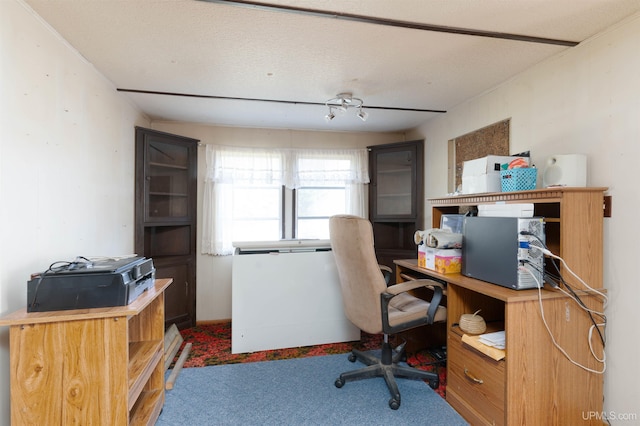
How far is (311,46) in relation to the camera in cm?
172

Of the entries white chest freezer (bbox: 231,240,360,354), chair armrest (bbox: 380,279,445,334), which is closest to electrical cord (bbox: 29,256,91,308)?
white chest freezer (bbox: 231,240,360,354)

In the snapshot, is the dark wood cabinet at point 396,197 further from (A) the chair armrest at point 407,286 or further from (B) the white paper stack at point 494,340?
(B) the white paper stack at point 494,340

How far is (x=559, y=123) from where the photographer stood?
180 centimetres

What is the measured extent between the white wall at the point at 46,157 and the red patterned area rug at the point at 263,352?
117 centimetres

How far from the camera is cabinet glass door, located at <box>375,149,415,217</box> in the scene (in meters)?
3.31

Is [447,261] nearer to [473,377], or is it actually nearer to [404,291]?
Result: [404,291]

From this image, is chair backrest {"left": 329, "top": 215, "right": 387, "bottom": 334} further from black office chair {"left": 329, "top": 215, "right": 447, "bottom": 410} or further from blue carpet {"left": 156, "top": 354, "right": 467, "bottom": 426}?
blue carpet {"left": 156, "top": 354, "right": 467, "bottom": 426}

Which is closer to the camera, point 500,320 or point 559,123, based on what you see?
point 559,123

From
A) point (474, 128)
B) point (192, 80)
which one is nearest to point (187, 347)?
point (192, 80)

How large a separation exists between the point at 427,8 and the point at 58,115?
2.07 metres

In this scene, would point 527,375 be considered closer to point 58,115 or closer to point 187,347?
point 187,347

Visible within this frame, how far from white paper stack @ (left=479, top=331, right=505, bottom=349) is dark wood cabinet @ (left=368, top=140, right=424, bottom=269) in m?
1.65

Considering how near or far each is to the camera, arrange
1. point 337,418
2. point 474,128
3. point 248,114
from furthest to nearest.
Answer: point 248,114
point 474,128
point 337,418

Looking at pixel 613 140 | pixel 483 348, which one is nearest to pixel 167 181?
pixel 483 348
